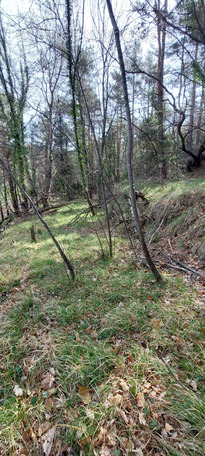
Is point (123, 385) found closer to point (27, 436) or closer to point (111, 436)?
point (111, 436)

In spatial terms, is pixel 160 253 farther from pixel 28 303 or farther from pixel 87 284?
pixel 28 303

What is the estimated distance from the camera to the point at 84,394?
159cm

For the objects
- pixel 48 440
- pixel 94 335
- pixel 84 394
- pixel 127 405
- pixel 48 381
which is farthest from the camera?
pixel 94 335

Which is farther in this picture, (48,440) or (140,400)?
(140,400)

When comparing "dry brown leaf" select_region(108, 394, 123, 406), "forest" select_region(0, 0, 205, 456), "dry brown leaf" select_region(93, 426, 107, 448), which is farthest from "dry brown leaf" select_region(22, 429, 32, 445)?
"dry brown leaf" select_region(108, 394, 123, 406)

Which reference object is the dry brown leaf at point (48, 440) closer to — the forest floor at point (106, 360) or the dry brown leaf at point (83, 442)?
the forest floor at point (106, 360)

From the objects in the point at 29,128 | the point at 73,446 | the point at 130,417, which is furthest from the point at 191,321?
the point at 29,128

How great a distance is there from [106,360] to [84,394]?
32 cm

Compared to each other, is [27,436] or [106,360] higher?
[106,360]

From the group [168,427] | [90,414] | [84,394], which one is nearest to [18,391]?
[84,394]

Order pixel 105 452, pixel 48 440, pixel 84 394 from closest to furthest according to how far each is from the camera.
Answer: pixel 105 452 → pixel 48 440 → pixel 84 394

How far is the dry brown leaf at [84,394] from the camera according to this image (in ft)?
5.01

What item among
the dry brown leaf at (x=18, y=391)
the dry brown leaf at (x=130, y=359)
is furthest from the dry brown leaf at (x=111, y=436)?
the dry brown leaf at (x=18, y=391)

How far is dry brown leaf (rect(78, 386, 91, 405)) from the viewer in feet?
5.01
